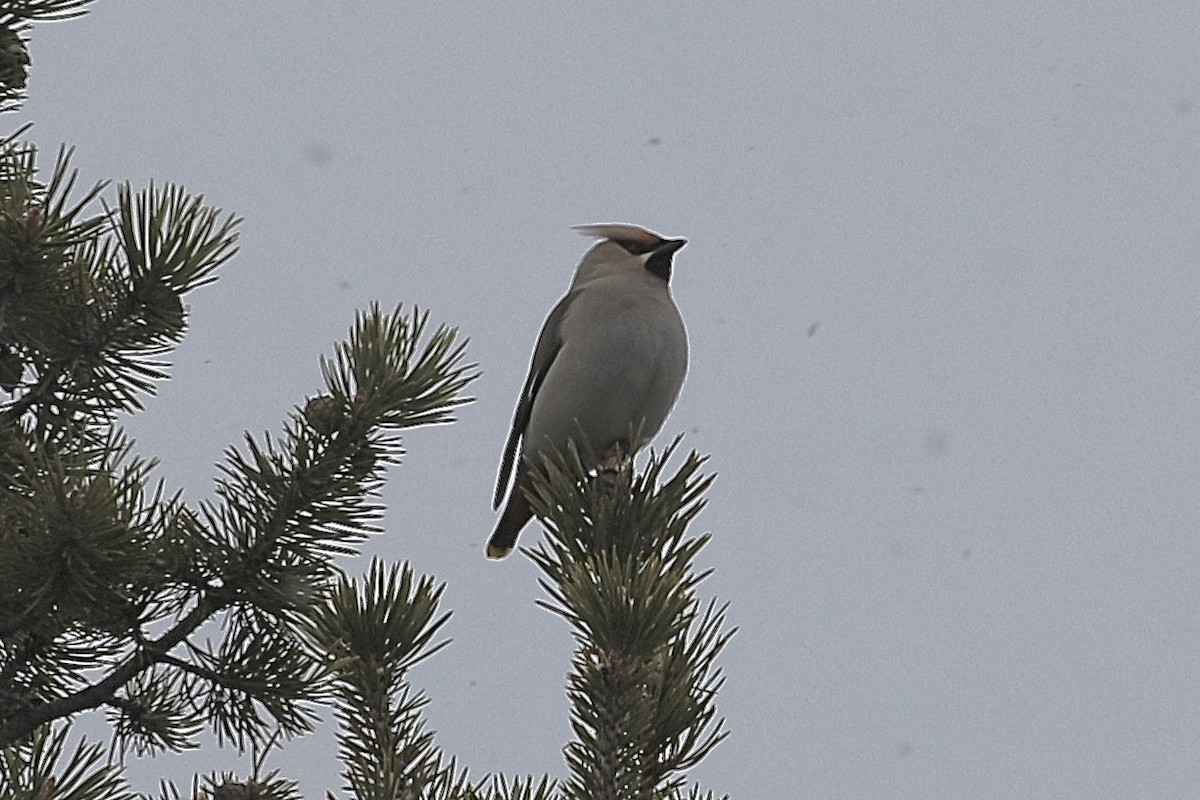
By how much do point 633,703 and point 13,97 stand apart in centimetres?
139

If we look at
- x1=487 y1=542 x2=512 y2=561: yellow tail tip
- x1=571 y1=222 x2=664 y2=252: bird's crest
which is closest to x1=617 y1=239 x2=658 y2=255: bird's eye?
x1=571 y1=222 x2=664 y2=252: bird's crest

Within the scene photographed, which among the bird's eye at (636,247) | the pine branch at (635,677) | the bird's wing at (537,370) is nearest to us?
the pine branch at (635,677)

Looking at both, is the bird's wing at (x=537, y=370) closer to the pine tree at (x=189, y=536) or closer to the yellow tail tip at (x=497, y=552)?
the yellow tail tip at (x=497, y=552)

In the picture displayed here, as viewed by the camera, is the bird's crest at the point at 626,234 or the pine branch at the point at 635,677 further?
the bird's crest at the point at 626,234

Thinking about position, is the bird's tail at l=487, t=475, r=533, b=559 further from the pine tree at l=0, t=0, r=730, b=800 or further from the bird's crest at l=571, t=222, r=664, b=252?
the pine tree at l=0, t=0, r=730, b=800

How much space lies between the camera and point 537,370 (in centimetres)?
464

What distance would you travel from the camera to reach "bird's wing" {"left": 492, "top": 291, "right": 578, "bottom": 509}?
14.8 feet

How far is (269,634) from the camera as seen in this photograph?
229 centimetres

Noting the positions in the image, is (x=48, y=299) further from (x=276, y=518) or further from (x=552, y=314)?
(x=552, y=314)

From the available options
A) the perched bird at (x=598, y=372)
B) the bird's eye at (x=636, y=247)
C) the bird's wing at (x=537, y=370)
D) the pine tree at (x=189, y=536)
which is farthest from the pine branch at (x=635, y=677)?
the bird's eye at (x=636, y=247)

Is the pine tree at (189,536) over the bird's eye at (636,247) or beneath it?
beneath

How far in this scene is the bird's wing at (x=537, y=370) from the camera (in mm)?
4523

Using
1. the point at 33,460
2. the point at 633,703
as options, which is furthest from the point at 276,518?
the point at 633,703

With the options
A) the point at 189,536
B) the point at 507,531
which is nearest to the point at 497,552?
the point at 507,531
